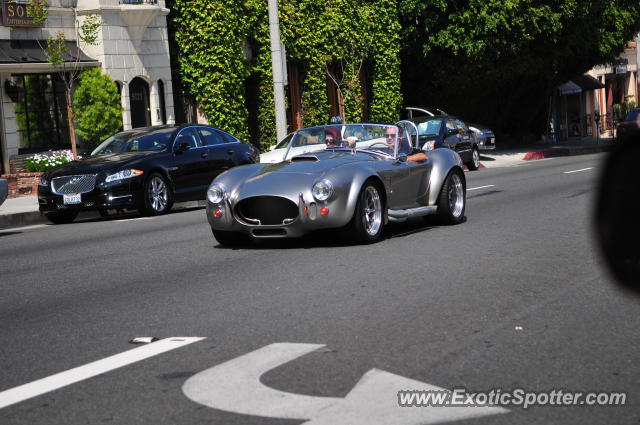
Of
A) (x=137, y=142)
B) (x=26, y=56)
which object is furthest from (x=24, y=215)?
(x=26, y=56)

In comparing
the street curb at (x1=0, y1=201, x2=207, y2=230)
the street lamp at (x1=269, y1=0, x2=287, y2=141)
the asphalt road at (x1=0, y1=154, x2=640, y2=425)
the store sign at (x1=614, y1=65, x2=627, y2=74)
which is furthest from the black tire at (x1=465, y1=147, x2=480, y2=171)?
the store sign at (x1=614, y1=65, x2=627, y2=74)

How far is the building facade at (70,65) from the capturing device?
2534 cm

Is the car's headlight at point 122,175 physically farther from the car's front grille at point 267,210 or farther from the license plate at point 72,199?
the car's front grille at point 267,210

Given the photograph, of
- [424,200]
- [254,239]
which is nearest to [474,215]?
[424,200]

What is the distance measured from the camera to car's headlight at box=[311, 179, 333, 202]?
9.96m

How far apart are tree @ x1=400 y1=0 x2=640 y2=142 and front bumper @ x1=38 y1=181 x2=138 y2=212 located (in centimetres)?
2081

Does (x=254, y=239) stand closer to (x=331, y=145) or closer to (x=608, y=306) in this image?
(x=331, y=145)

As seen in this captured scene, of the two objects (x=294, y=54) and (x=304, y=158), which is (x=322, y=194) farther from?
(x=294, y=54)

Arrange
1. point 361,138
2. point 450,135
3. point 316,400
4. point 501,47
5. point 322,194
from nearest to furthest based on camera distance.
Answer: point 316,400 < point 322,194 < point 361,138 < point 450,135 < point 501,47

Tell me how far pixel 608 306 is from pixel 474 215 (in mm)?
6846

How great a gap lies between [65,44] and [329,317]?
21.9 meters

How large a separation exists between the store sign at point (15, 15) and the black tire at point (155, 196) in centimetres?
986

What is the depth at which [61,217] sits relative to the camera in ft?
56.7

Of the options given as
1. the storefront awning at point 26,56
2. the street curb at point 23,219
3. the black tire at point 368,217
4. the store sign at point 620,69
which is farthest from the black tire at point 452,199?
the store sign at point 620,69
